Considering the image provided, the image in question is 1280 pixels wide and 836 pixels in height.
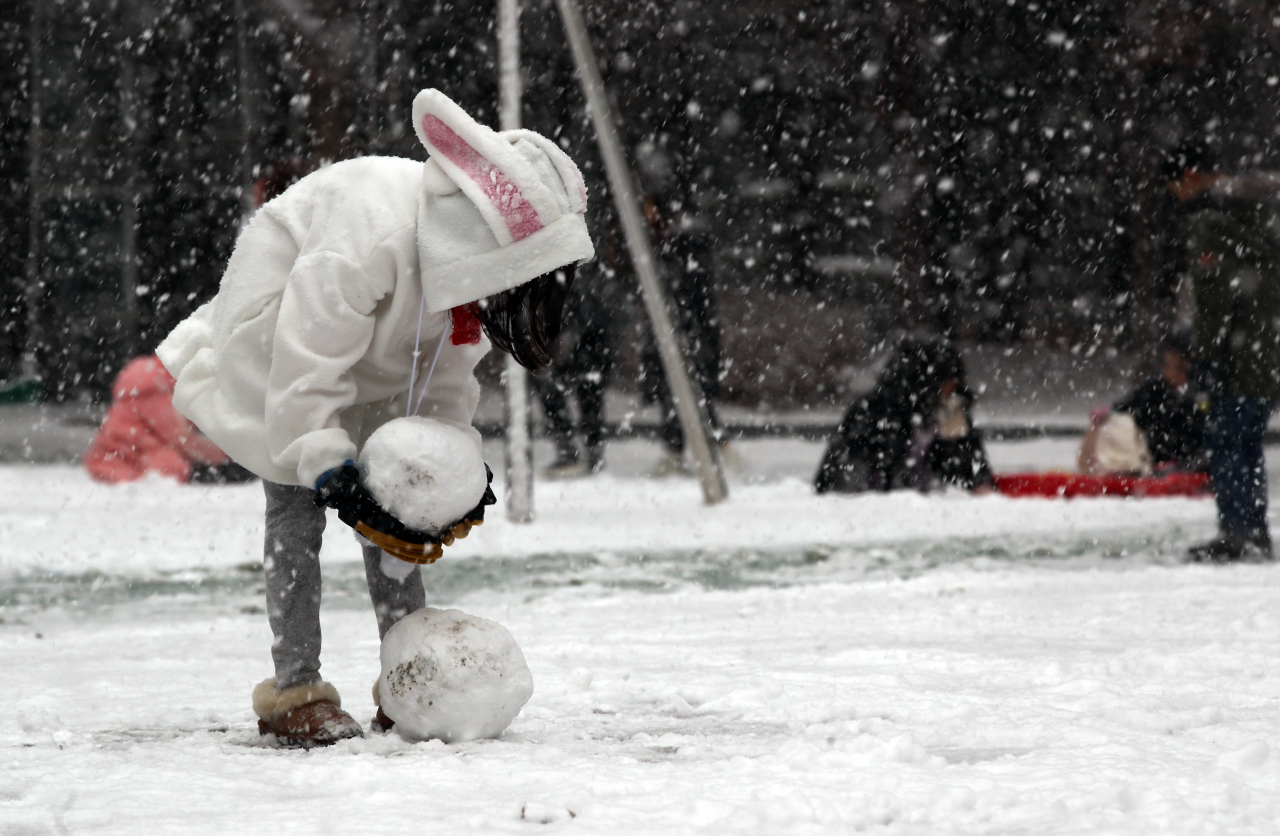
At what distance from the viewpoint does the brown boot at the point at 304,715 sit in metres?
2.90

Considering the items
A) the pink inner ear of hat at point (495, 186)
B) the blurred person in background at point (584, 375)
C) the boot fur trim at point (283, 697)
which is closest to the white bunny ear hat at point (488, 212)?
the pink inner ear of hat at point (495, 186)

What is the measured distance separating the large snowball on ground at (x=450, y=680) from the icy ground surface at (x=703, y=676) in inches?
2.6

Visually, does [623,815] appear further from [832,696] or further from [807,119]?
[807,119]

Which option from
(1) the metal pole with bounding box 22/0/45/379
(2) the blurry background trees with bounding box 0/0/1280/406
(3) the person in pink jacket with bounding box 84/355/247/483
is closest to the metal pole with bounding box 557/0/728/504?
(3) the person in pink jacket with bounding box 84/355/247/483

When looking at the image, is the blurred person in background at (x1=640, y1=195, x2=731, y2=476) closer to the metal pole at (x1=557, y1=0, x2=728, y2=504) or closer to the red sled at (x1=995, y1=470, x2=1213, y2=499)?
the metal pole at (x1=557, y1=0, x2=728, y2=504)

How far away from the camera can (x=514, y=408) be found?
22.9 feet

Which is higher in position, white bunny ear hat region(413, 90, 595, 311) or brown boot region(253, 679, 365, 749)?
white bunny ear hat region(413, 90, 595, 311)

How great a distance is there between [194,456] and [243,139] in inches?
248

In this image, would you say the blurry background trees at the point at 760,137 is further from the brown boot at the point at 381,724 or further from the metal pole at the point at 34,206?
the brown boot at the point at 381,724

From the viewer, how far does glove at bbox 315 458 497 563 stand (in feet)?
8.84

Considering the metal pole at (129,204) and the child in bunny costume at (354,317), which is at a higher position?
the metal pole at (129,204)

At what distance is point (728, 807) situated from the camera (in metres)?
2.30

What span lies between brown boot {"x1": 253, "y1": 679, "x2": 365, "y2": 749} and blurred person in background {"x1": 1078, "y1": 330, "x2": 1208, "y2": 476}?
638 centimetres

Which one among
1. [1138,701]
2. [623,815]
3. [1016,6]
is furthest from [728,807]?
[1016,6]
